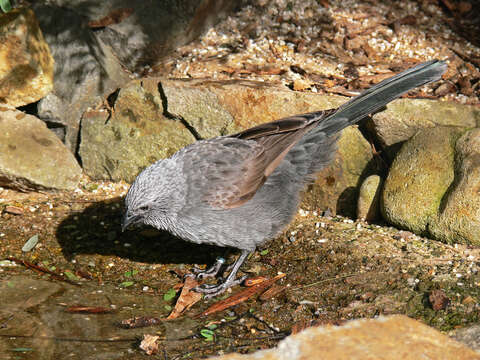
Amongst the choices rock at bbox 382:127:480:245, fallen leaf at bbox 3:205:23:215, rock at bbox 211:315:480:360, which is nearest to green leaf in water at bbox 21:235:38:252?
fallen leaf at bbox 3:205:23:215

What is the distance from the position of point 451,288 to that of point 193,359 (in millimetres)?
1951

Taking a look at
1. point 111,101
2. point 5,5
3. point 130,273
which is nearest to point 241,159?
point 130,273

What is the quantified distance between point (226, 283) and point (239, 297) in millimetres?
299

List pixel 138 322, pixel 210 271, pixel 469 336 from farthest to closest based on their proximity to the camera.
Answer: pixel 210 271 < pixel 138 322 < pixel 469 336

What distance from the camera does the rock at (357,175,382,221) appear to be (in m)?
5.48

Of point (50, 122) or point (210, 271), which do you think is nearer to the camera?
point (210, 271)

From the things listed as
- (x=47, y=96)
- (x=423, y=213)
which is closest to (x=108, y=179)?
(x=47, y=96)

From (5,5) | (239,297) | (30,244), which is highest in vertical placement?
(5,5)

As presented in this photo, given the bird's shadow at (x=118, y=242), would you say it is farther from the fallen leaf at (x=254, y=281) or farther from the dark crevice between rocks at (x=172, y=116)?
the dark crevice between rocks at (x=172, y=116)

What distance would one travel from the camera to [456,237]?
4816mm

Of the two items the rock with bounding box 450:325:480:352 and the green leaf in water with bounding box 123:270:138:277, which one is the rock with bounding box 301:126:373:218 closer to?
Result: the green leaf in water with bounding box 123:270:138:277

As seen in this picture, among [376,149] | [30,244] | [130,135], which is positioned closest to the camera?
[30,244]

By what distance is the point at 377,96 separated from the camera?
16.7 ft

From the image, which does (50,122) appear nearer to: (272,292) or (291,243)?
(291,243)
